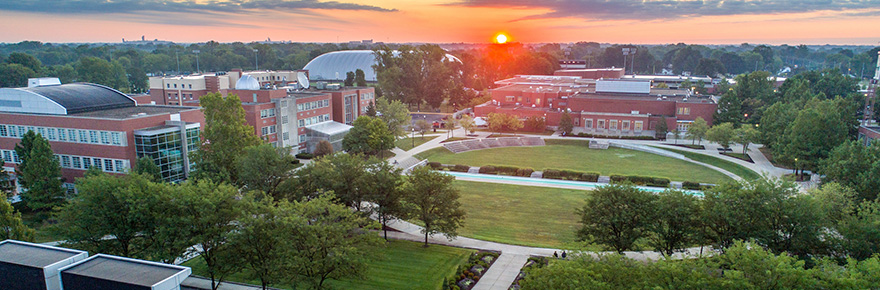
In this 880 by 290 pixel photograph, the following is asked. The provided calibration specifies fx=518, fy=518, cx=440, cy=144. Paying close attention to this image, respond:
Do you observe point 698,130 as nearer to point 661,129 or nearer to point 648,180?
point 661,129

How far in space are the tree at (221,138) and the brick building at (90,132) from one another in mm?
1820

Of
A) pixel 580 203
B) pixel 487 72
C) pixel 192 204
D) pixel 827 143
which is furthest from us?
pixel 487 72

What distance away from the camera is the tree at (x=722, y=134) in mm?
58844

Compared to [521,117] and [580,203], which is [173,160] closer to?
[580,203]

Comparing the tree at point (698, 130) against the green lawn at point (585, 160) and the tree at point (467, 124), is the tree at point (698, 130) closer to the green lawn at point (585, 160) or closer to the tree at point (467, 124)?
the green lawn at point (585, 160)

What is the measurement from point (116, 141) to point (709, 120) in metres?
70.1

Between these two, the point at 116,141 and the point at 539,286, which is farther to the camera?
the point at 116,141

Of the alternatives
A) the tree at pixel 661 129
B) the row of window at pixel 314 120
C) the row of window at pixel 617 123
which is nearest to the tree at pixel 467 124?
the row of window at pixel 617 123

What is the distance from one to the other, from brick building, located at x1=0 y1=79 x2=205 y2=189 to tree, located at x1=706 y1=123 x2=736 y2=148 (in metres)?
54.3

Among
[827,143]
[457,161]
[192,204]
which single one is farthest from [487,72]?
[192,204]

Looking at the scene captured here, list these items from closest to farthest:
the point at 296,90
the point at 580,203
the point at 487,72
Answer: the point at 580,203, the point at 296,90, the point at 487,72

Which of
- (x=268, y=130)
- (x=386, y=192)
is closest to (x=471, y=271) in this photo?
(x=386, y=192)

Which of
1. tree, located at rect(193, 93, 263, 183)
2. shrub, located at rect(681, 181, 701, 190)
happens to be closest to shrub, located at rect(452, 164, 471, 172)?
shrub, located at rect(681, 181, 701, 190)

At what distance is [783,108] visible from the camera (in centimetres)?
5975
